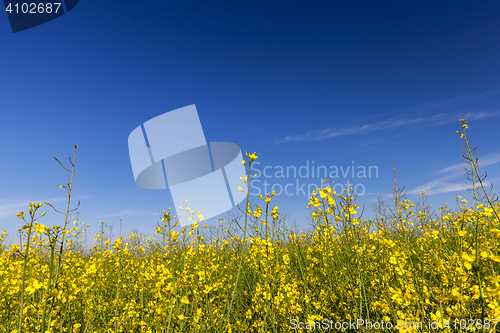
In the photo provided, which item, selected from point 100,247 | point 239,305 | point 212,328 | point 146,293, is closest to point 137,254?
point 100,247

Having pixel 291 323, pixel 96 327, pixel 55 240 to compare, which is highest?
pixel 55 240

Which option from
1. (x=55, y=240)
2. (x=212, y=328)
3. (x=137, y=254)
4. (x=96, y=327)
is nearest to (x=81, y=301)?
(x=96, y=327)

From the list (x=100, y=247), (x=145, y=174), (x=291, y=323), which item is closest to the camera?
(x=291, y=323)

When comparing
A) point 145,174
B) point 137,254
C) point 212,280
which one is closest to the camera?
point 212,280

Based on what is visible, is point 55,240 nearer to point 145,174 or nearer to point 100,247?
point 145,174

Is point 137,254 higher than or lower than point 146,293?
higher

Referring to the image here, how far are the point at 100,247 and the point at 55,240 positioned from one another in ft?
23.1

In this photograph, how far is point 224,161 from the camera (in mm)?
6395

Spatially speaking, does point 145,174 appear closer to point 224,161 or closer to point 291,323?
point 224,161

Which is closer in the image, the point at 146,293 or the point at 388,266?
the point at 388,266

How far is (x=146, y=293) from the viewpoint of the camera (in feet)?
13.8

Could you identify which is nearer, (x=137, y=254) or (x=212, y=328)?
(x=212, y=328)

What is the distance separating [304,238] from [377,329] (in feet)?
14.0

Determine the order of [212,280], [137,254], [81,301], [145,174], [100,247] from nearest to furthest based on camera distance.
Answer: [81,301] → [212,280] → [145,174] → [137,254] → [100,247]
